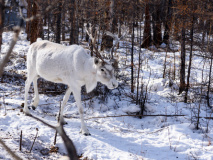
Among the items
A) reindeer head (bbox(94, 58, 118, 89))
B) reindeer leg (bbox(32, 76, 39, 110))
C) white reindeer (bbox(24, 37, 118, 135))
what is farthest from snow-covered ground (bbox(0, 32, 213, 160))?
reindeer head (bbox(94, 58, 118, 89))

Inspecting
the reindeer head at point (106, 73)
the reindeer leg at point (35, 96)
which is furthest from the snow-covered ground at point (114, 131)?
the reindeer head at point (106, 73)

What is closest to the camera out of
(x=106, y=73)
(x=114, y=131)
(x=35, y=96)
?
(x=106, y=73)

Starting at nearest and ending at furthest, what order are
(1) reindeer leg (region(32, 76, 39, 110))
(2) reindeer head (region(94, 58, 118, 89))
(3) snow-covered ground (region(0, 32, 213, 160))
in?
(3) snow-covered ground (region(0, 32, 213, 160)) → (2) reindeer head (region(94, 58, 118, 89)) → (1) reindeer leg (region(32, 76, 39, 110))

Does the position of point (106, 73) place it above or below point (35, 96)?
above

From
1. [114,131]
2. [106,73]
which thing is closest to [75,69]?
[106,73]

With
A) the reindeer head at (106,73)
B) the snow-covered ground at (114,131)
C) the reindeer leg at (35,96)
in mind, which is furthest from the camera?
the reindeer leg at (35,96)

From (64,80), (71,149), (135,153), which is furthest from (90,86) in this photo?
(71,149)

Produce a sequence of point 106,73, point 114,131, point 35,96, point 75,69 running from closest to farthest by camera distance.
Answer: point 106,73
point 75,69
point 114,131
point 35,96

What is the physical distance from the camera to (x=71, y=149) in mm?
657

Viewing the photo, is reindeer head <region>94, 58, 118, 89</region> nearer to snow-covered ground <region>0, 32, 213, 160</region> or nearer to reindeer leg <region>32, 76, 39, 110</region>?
snow-covered ground <region>0, 32, 213, 160</region>

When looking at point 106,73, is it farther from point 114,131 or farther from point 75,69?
point 114,131

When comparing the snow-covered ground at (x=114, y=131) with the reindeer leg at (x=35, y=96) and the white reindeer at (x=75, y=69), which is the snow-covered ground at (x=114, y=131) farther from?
the white reindeer at (x=75, y=69)

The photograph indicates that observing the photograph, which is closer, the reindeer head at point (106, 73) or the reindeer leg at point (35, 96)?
the reindeer head at point (106, 73)

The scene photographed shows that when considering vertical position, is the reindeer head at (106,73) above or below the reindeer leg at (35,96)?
above
